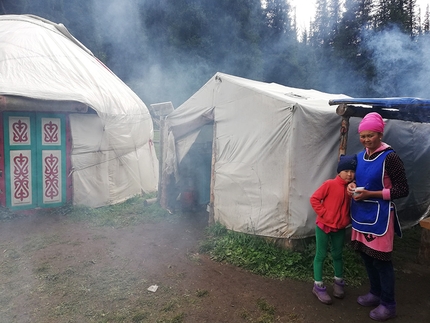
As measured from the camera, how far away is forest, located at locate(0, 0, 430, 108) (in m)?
12.2

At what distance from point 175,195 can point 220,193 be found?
169cm

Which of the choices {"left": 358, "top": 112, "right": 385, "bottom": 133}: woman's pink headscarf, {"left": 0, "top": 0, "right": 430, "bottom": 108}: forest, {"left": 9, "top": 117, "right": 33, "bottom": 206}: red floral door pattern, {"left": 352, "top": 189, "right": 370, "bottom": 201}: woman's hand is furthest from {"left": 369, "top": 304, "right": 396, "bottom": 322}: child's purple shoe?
{"left": 0, "top": 0, "right": 430, "bottom": 108}: forest

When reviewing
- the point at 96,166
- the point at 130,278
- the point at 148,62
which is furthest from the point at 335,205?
the point at 148,62

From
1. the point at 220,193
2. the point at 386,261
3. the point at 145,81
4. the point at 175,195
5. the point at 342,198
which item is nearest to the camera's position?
the point at 386,261

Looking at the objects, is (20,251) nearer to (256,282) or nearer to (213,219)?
(213,219)

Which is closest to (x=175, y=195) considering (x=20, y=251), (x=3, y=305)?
(x=20, y=251)

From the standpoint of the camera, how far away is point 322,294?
127 inches

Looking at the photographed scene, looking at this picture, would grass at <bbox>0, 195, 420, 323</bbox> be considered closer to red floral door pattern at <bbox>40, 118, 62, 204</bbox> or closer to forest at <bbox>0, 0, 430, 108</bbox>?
red floral door pattern at <bbox>40, 118, 62, 204</bbox>

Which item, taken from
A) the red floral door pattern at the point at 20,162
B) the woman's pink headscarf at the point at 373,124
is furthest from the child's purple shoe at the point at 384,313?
the red floral door pattern at the point at 20,162

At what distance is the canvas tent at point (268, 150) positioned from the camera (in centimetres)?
393

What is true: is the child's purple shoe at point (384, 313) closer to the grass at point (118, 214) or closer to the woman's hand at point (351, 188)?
the woman's hand at point (351, 188)

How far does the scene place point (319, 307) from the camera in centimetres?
315

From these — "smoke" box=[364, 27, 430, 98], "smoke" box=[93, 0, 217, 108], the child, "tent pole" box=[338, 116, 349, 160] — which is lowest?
the child

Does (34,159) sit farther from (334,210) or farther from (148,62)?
(148,62)
